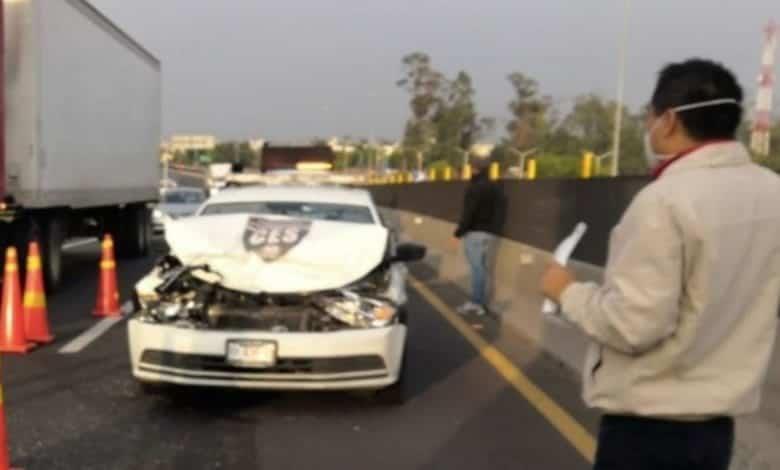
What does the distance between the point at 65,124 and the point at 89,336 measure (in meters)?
4.57

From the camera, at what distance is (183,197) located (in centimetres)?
3103

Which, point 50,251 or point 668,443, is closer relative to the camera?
point 668,443

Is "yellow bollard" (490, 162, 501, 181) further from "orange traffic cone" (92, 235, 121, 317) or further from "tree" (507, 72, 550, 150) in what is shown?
"tree" (507, 72, 550, 150)

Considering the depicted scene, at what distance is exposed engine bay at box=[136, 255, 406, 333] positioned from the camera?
776cm

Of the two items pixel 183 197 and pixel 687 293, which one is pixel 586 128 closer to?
pixel 183 197

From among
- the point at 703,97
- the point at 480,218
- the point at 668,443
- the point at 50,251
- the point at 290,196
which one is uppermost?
the point at 703,97

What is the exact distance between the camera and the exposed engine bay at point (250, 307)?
776 cm

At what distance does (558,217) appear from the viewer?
17.0m

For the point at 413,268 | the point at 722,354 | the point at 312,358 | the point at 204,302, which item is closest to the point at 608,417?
the point at 722,354

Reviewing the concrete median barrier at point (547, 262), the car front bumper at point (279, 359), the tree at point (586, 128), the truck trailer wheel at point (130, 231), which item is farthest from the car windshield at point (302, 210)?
the tree at point (586, 128)

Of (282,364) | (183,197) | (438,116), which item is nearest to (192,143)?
(438,116)

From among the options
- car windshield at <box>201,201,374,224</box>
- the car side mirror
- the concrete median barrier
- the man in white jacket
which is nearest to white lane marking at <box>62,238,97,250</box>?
the concrete median barrier

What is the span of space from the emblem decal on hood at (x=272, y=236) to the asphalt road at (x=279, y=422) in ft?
3.68

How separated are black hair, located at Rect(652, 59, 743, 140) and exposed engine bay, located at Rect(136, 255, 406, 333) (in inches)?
195
